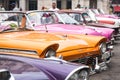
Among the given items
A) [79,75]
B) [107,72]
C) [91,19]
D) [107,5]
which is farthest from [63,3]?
[79,75]

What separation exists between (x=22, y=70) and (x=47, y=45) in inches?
84.0

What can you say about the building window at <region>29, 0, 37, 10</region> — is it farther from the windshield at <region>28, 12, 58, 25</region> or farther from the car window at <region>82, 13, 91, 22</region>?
the windshield at <region>28, 12, 58, 25</region>

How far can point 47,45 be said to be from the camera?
219 inches

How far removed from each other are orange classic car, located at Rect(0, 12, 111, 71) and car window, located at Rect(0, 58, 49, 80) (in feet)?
5.77

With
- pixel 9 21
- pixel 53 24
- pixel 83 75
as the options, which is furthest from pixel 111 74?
pixel 83 75

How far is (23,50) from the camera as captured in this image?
5.55 m

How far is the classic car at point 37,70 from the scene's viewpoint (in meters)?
3.32

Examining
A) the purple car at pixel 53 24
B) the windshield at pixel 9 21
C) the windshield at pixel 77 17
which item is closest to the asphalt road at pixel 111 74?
the purple car at pixel 53 24

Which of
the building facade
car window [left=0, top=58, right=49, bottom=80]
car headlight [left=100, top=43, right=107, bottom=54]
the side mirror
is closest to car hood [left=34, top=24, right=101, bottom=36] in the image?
car headlight [left=100, top=43, right=107, bottom=54]

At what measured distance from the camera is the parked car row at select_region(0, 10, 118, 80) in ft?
11.8

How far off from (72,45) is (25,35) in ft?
2.62

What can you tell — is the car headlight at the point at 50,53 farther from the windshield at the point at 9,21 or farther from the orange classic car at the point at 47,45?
the windshield at the point at 9,21

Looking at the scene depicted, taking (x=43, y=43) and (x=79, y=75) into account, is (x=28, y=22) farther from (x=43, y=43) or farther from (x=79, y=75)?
(x=79, y=75)

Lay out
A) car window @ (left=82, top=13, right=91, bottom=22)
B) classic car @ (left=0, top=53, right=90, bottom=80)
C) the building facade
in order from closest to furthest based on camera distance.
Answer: classic car @ (left=0, top=53, right=90, bottom=80) < car window @ (left=82, top=13, right=91, bottom=22) < the building facade
